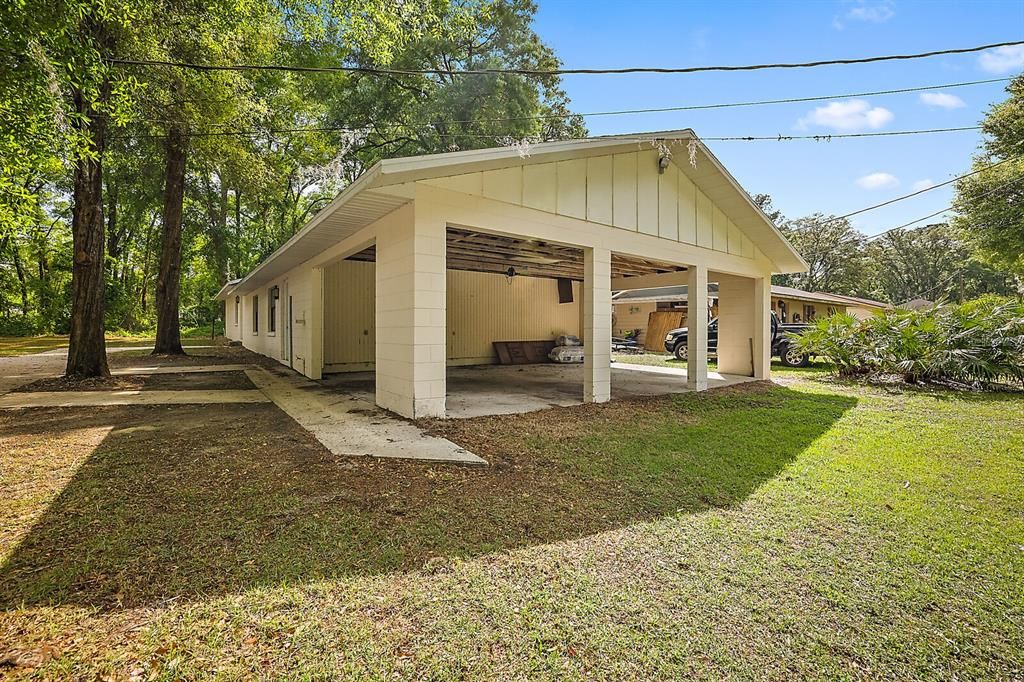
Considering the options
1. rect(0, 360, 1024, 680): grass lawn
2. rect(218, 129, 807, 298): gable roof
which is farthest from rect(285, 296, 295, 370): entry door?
rect(0, 360, 1024, 680): grass lawn

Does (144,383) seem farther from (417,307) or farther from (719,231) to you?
(719,231)

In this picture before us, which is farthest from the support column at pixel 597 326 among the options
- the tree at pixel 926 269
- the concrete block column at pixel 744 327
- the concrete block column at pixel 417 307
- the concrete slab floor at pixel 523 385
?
the tree at pixel 926 269

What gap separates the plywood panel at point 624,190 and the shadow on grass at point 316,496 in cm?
318

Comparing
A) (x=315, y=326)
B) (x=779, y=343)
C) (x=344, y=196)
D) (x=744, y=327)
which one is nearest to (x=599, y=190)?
(x=344, y=196)

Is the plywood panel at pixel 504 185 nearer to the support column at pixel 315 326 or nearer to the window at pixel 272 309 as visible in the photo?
the support column at pixel 315 326

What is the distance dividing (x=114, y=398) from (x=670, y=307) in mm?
18695

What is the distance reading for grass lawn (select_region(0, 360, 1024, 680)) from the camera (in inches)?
64.6

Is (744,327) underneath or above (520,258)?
underneath

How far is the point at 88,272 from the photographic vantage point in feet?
26.5

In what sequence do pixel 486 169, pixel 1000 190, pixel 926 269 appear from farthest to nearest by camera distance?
pixel 926 269 < pixel 1000 190 < pixel 486 169

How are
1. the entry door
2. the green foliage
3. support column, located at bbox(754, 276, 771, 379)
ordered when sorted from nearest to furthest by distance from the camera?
the green foliage → support column, located at bbox(754, 276, 771, 379) → the entry door

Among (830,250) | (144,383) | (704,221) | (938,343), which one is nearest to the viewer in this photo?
(144,383)

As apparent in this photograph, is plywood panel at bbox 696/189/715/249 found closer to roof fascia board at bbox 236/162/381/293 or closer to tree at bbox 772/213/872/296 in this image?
roof fascia board at bbox 236/162/381/293

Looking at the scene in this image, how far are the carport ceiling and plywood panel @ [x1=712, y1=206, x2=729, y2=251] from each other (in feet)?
2.57
